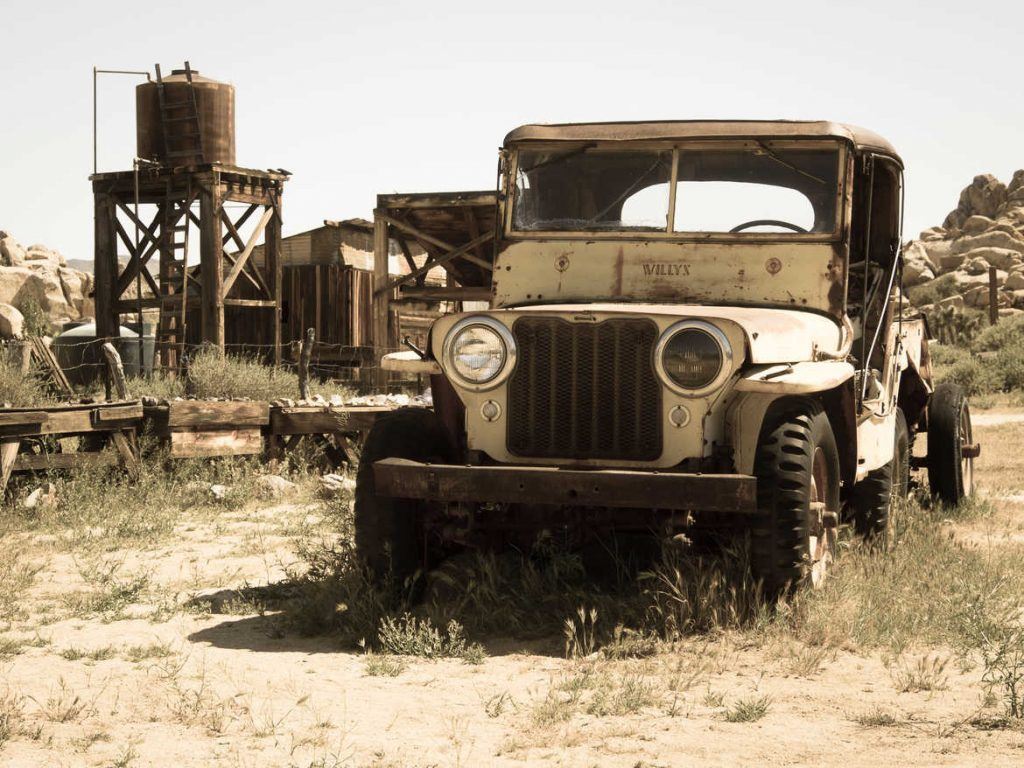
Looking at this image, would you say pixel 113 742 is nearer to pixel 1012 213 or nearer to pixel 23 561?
pixel 23 561

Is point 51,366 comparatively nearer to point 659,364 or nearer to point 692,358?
point 659,364

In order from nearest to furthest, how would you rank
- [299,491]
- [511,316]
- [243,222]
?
[511,316] < [299,491] < [243,222]

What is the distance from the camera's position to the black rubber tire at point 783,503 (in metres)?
5.91

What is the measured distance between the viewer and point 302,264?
83.4ft

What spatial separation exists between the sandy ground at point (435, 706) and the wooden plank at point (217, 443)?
445cm

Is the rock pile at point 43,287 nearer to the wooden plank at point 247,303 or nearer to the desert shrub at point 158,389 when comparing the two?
the wooden plank at point 247,303

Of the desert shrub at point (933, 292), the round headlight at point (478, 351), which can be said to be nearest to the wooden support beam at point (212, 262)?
the round headlight at point (478, 351)

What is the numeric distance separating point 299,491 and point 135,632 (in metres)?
4.54

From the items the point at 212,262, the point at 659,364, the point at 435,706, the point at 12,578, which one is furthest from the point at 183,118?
the point at 435,706

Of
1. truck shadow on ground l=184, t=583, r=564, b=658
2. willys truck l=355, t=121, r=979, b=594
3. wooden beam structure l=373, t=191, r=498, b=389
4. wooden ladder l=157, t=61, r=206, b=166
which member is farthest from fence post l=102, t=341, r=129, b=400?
wooden ladder l=157, t=61, r=206, b=166

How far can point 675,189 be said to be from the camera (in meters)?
7.14

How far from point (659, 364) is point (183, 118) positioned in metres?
16.4

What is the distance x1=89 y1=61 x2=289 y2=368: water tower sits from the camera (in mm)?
19938

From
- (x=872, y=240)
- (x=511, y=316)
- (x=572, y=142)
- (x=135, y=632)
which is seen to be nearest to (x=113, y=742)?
(x=135, y=632)
